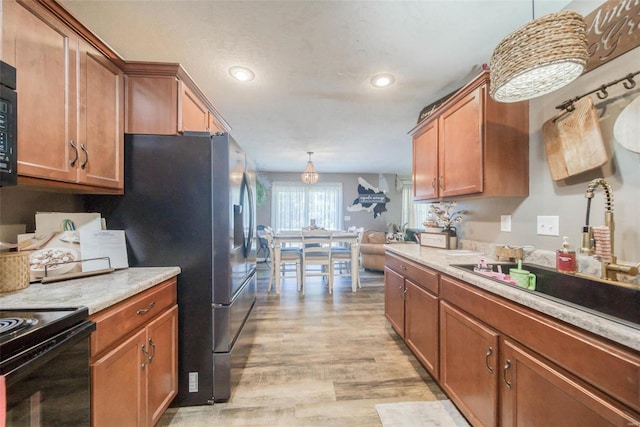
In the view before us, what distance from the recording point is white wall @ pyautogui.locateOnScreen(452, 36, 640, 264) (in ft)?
3.72

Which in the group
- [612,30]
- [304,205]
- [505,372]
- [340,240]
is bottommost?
[505,372]

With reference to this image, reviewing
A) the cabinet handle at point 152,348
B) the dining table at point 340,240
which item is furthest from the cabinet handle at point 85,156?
the dining table at point 340,240

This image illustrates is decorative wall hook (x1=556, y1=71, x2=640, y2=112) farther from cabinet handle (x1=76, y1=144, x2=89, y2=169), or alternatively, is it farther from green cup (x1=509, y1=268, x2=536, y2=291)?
cabinet handle (x1=76, y1=144, x2=89, y2=169)

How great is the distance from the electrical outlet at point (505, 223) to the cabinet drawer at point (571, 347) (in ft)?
3.01

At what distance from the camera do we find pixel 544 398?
88 centimetres

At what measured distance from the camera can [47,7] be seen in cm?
105

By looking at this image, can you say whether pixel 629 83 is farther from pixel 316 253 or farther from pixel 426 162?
pixel 316 253

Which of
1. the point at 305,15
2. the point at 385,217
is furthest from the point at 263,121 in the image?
the point at 385,217

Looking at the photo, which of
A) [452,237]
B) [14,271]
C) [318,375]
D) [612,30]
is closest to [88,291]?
[14,271]

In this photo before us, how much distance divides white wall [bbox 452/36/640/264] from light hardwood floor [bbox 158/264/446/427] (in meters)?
1.29

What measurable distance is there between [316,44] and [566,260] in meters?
1.98

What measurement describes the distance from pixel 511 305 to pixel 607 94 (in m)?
1.16

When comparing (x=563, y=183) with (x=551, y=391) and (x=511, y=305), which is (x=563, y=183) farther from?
(x=551, y=391)

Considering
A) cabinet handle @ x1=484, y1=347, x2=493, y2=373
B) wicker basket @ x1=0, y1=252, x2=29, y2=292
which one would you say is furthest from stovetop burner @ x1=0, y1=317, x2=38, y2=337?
cabinet handle @ x1=484, y1=347, x2=493, y2=373
